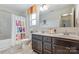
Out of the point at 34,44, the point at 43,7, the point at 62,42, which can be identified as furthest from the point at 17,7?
the point at 62,42

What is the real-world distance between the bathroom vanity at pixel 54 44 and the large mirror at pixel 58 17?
0.98ft

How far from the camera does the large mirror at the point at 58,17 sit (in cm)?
232

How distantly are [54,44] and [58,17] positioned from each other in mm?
617

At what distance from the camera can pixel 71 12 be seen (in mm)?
2348

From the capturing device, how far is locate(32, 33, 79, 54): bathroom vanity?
1.97 meters

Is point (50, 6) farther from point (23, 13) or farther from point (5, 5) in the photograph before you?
point (5, 5)

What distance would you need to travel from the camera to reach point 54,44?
2.20 metres

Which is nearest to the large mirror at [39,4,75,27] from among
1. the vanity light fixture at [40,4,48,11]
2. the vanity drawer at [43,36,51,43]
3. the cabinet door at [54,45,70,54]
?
the vanity light fixture at [40,4,48,11]

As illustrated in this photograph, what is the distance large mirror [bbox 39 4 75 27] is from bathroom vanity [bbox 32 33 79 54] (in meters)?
0.30

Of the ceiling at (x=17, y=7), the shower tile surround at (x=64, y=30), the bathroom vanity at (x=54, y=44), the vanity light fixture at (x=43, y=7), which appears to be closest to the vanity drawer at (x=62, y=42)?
the bathroom vanity at (x=54, y=44)

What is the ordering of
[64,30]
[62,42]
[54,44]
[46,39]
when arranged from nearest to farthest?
[62,42] < [54,44] < [46,39] < [64,30]

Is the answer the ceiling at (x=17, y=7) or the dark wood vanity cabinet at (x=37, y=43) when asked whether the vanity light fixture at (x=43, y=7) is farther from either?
the dark wood vanity cabinet at (x=37, y=43)

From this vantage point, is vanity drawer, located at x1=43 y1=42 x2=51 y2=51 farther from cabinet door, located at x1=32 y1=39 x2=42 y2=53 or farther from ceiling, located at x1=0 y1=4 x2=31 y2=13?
ceiling, located at x1=0 y1=4 x2=31 y2=13

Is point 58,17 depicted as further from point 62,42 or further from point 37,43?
point 37,43
